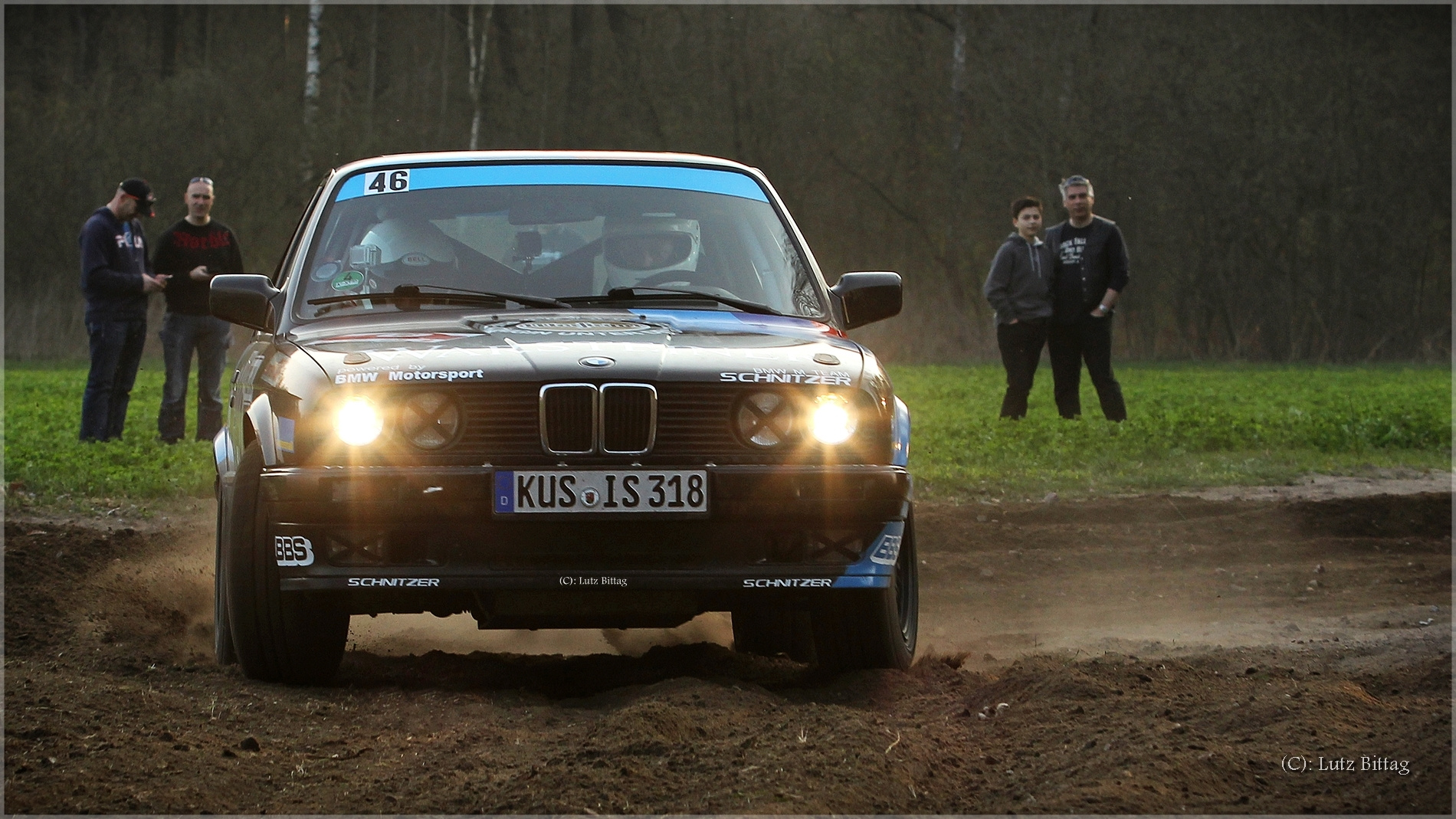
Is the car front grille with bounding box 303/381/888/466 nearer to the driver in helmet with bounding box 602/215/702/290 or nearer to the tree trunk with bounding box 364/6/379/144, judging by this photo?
the driver in helmet with bounding box 602/215/702/290

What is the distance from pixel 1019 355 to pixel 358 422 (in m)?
10.4

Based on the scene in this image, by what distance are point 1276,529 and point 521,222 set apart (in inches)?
221

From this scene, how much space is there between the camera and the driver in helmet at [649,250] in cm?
560

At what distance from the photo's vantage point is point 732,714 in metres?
4.31

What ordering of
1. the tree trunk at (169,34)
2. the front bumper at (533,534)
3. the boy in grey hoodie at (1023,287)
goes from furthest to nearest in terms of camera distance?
the tree trunk at (169,34) < the boy in grey hoodie at (1023,287) < the front bumper at (533,534)

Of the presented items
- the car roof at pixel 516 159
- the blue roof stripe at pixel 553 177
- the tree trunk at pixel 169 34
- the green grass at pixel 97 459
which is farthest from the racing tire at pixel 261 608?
the tree trunk at pixel 169 34

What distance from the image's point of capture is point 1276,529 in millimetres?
9430

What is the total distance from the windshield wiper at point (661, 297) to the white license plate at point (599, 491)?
1.04 meters

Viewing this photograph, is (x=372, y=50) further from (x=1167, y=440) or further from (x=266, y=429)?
(x=266, y=429)

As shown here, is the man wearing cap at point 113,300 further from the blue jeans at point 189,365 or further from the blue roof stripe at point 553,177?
the blue roof stripe at point 553,177

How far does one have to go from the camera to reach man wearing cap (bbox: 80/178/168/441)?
1257 centimetres

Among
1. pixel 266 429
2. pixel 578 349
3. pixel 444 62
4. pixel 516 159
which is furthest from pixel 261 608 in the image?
pixel 444 62

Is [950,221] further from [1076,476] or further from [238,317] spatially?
[238,317]

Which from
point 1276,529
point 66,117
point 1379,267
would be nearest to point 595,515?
point 1276,529
